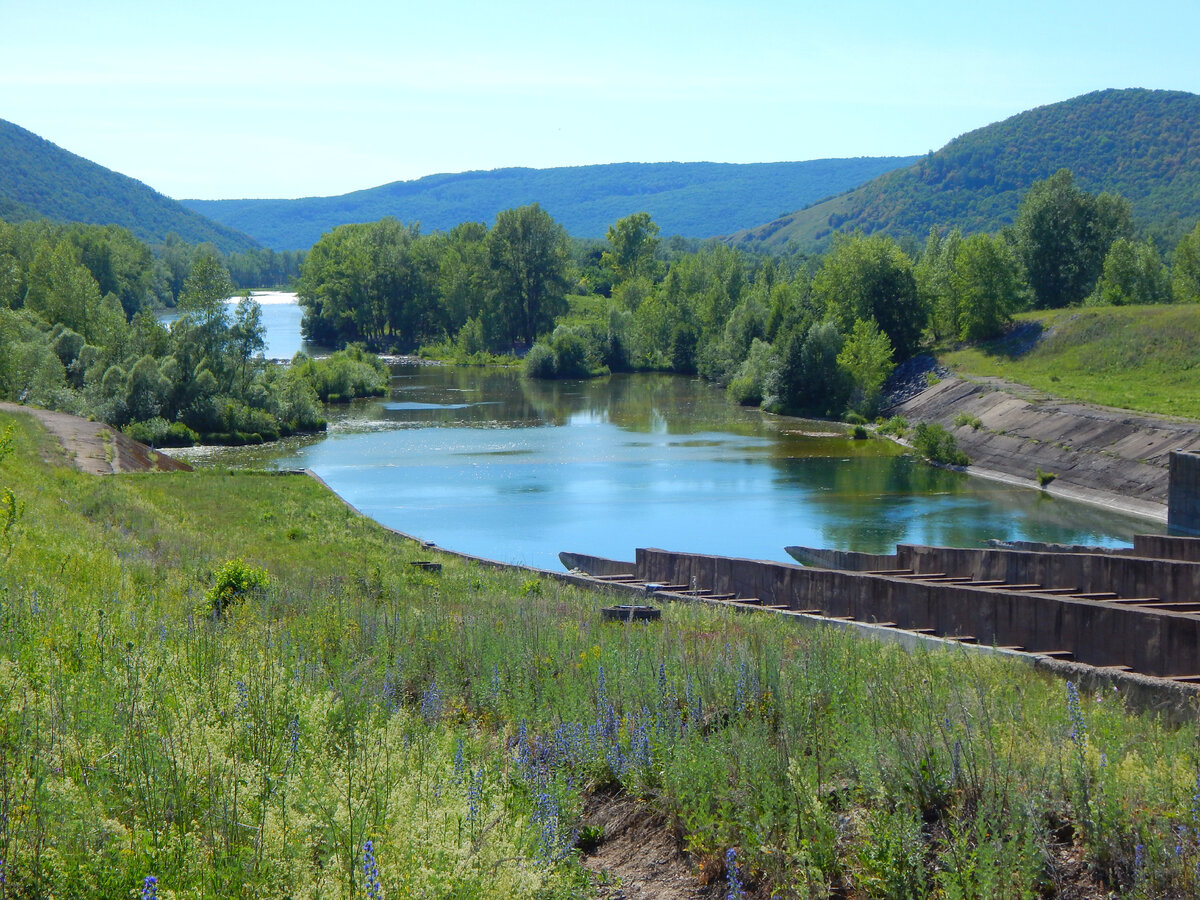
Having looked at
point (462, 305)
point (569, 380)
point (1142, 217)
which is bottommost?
point (569, 380)

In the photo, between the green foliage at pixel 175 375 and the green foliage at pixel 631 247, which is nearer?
the green foliage at pixel 175 375

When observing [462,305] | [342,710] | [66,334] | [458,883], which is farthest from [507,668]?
[462,305]

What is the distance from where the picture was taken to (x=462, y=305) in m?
110

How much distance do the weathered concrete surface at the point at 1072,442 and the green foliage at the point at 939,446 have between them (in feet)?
2.18

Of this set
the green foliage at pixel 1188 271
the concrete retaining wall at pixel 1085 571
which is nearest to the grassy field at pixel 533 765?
the concrete retaining wall at pixel 1085 571

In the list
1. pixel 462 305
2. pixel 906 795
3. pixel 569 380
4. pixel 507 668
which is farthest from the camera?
pixel 462 305

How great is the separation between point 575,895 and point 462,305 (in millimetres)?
107881

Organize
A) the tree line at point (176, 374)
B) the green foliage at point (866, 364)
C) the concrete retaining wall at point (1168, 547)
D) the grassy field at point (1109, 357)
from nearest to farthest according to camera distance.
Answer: the concrete retaining wall at point (1168, 547) < the grassy field at point (1109, 357) < the tree line at point (176, 374) < the green foliage at point (866, 364)

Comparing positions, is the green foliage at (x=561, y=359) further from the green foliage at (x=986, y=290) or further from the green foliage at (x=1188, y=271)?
the green foliage at (x=1188, y=271)

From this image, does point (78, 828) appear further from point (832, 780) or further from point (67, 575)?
point (67, 575)

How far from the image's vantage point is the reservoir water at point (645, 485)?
116ft

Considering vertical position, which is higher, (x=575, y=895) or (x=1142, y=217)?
(x=1142, y=217)

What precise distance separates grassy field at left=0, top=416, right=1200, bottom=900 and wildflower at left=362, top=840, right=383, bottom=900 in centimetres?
2

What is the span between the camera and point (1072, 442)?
45.4 meters
